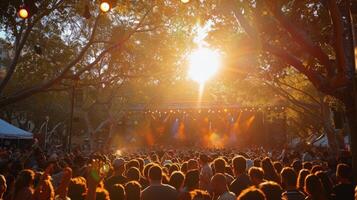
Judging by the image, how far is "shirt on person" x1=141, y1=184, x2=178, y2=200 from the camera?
18.5ft

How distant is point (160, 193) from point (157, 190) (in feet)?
0.24

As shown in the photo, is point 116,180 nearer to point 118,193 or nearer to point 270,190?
point 118,193

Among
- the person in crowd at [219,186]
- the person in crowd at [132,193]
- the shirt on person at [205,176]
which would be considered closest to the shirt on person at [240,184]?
the person in crowd at [219,186]

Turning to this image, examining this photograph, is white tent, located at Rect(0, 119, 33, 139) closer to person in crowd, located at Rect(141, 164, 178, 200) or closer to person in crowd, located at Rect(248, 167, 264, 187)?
person in crowd, located at Rect(141, 164, 178, 200)

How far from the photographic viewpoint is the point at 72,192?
5824 mm

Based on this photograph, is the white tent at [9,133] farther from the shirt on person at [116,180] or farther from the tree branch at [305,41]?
the tree branch at [305,41]

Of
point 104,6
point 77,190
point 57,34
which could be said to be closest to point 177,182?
point 77,190

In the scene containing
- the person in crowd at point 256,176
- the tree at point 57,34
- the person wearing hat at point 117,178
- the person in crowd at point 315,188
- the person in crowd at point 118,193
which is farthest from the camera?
the tree at point 57,34

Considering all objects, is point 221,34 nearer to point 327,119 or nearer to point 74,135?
point 327,119

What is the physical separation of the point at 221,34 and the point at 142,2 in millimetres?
3839

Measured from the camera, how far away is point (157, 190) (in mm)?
5703

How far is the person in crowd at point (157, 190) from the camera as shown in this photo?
5.64m

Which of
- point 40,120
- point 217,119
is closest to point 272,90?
point 217,119

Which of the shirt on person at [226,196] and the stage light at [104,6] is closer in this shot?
the shirt on person at [226,196]
